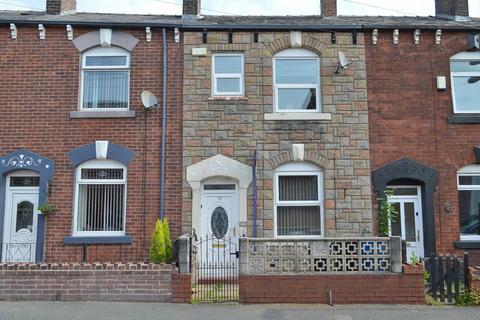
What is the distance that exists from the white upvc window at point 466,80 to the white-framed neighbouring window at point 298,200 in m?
4.15

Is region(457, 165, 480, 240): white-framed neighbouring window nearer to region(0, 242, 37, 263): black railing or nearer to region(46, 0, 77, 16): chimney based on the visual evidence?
region(0, 242, 37, 263): black railing

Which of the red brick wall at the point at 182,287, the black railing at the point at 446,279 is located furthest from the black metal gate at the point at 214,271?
the black railing at the point at 446,279

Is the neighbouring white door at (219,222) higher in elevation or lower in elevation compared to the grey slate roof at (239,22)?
lower

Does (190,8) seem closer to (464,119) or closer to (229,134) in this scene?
(229,134)

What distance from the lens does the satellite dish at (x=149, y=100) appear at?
1159cm

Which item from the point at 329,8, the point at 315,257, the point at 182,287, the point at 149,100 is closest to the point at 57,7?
the point at 149,100

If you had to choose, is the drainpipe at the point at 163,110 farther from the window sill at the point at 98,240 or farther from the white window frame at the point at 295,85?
the white window frame at the point at 295,85

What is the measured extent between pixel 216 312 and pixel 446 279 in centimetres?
443

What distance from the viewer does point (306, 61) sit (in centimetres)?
1237

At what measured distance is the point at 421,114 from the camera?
1206 centimetres

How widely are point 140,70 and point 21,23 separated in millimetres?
3150

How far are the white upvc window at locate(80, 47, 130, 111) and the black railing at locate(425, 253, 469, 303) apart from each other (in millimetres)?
7901

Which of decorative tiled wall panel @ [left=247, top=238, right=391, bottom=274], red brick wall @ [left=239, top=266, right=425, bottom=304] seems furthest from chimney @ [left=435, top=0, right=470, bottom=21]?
red brick wall @ [left=239, top=266, right=425, bottom=304]

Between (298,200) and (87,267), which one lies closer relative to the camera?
(87,267)
